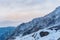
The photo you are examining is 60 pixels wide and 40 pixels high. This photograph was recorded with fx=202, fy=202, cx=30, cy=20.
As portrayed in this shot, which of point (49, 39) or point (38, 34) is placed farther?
point (38, 34)

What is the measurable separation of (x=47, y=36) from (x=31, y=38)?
13784mm

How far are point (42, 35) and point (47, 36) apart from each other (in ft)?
22.9

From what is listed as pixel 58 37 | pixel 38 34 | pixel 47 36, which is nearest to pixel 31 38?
pixel 38 34

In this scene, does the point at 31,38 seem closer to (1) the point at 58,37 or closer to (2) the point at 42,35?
(2) the point at 42,35

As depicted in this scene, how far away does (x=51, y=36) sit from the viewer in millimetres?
125562

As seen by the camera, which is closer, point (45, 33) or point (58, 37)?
point (58, 37)

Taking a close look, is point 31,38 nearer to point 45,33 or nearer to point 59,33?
point 45,33

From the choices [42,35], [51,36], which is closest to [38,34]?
[42,35]

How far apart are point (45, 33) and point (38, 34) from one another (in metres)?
5.34

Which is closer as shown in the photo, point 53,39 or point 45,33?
point 53,39

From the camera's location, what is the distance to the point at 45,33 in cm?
13325

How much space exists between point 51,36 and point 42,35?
30.0 ft

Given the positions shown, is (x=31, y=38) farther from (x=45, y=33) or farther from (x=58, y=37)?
(x=58, y=37)

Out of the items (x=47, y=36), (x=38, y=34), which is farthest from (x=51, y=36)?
(x=38, y=34)
